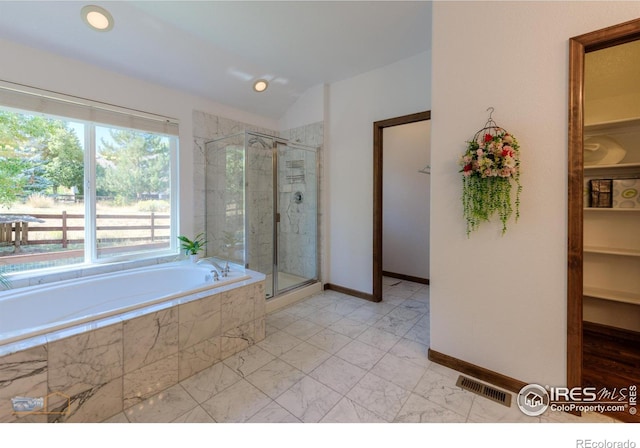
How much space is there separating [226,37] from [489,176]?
101 inches

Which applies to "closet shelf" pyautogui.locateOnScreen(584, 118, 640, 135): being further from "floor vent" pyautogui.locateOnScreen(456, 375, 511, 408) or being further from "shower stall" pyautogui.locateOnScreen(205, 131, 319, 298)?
"shower stall" pyautogui.locateOnScreen(205, 131, 319, 298)

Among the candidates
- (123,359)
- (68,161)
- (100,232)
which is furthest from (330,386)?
(68,161)

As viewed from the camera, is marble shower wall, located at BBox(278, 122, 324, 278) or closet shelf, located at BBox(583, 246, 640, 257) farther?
marble shower wall, located at BBox(278, 122, 324, 278)

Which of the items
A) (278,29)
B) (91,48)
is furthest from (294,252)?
(91,48)

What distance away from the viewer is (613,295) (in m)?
2.16

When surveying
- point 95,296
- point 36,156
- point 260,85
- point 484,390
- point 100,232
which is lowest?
point 484,390

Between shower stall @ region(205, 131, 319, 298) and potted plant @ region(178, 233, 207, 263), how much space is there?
155 mm

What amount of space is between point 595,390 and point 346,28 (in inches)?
127

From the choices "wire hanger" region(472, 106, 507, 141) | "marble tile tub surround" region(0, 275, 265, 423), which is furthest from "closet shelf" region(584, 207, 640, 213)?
"marble tile tub surround" region(0, 275, 265, 423)

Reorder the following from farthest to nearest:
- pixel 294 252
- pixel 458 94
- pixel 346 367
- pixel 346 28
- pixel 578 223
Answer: pixel 294 252 → pixel 346 28 → pixel 346 367 → pixel 458 94 → pixel 578 223

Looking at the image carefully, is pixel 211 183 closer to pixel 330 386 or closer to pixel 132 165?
pixel 132 165

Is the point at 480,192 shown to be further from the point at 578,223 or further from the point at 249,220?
the point at 249,220

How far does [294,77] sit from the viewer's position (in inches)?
126

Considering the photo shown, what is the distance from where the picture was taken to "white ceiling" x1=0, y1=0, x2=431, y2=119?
6.58ft
